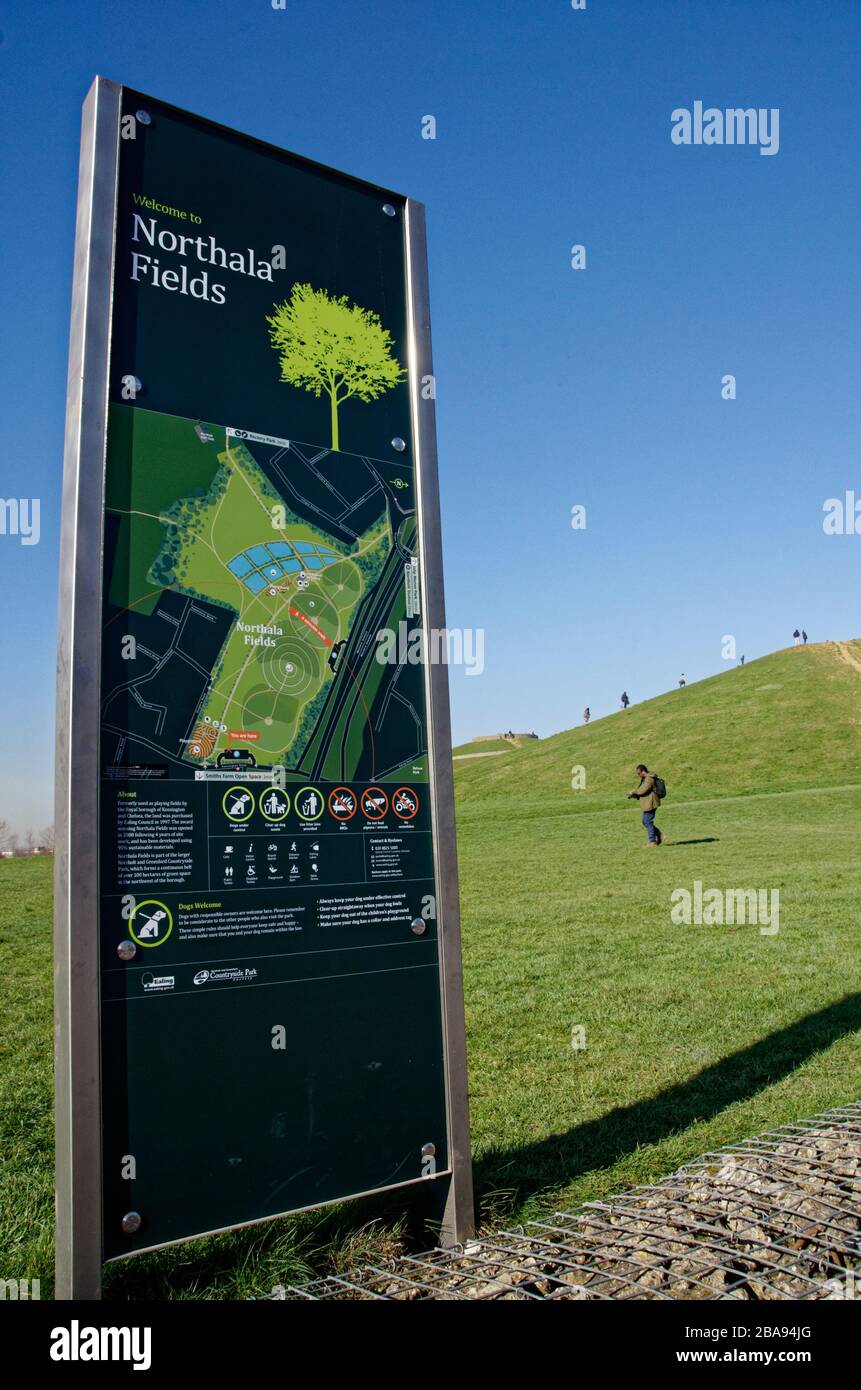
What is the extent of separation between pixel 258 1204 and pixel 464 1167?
1.06 m

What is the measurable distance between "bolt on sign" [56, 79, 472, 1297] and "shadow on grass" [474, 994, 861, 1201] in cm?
87

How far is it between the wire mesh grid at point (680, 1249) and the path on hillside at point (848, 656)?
79151 mm

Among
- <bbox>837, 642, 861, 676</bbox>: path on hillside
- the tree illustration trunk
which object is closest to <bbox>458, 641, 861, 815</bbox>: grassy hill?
<bbox>837, 642, 861, 676</bbox>: path on hillside

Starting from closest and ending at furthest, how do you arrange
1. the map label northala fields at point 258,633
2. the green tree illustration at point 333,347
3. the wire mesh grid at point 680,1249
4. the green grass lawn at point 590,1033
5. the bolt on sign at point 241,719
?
1. the wire mesh grid at point 680,1249
2. the bolt on sign at point 241,719
3. the map label northala fields at point 258,633
4. the green grass lawn at point 590,1033
5. the green tree illustration at point 333,347

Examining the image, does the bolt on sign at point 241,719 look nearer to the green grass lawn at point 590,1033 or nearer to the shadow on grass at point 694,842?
the green grass lawn at point 590,1033

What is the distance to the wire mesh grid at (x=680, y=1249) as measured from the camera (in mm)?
3836

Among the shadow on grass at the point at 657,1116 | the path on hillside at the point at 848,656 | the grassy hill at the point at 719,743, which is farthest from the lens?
the path on hillside at the point at 848,656

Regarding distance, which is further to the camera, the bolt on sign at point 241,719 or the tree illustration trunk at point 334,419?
the tree illustration trunk at point 334,419

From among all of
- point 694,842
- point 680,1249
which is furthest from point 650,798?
point 680,1249

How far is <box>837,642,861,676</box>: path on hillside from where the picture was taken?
79.8 metres

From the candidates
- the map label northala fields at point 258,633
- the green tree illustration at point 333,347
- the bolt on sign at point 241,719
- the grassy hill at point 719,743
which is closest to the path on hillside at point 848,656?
the grassy hill at point 719,743

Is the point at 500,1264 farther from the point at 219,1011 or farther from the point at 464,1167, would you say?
the point at 219,1011

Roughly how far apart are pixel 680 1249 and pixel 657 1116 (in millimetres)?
2336

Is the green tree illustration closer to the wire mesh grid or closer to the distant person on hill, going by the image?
the wire mesh grid
